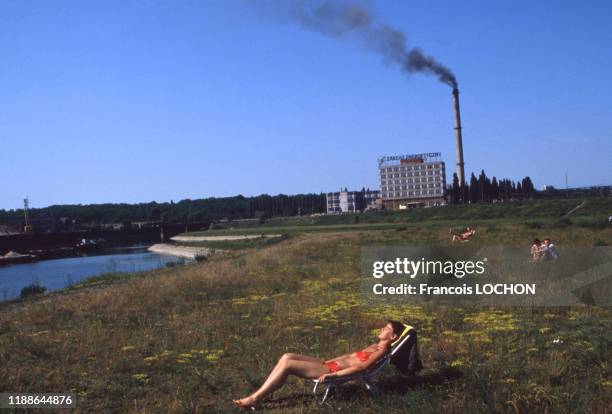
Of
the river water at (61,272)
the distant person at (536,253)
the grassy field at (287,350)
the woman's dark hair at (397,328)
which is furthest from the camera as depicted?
the river water at (61,272)

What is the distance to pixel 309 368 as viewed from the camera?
7.64 meters

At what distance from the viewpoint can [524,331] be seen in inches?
422

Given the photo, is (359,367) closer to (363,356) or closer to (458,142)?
(363,356)

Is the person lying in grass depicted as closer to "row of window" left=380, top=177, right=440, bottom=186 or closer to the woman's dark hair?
the woman's dark hair

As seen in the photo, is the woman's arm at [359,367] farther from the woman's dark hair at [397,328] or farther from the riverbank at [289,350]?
the woman's dark hair at [397,328]

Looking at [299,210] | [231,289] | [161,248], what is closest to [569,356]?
[231,289]

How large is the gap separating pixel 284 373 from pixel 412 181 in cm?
17853

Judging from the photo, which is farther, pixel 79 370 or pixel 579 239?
pixel 579 239

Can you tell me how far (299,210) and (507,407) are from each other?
18893 centimetres

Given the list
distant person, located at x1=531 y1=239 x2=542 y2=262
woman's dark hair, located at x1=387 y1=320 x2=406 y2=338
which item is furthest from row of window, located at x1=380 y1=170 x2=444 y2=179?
woman's dark hair, located at x1=387 y1=320 x2=406 y2=338

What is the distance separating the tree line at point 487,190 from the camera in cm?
10462

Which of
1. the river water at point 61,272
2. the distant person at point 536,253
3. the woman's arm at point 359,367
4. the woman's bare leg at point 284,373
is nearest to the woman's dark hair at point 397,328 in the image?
the woman's arm at point 359,367

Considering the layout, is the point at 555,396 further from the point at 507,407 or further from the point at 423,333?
the point at 423,333

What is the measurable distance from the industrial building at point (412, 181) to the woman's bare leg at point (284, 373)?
170 meters
